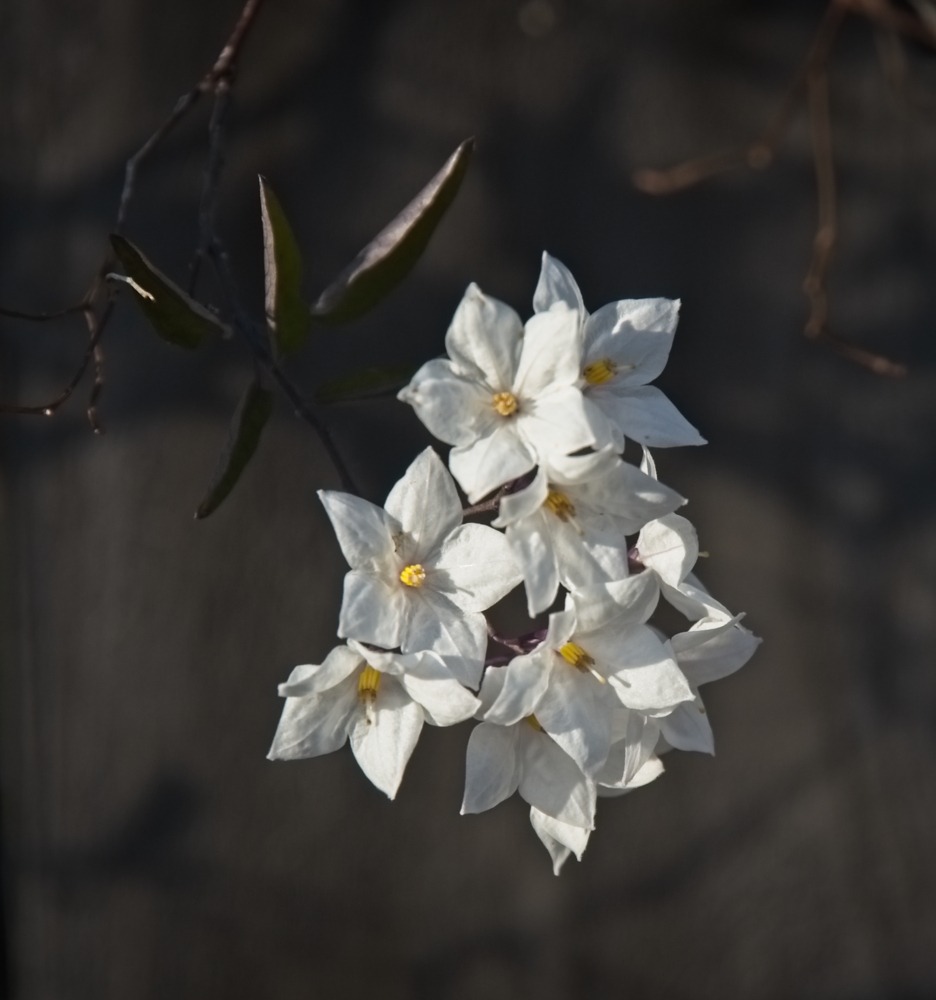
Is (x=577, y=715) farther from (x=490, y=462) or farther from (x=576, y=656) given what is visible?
(x=490, y=462)

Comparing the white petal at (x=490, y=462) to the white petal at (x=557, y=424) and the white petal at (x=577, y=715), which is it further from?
the white petal at (x=577, y=715)

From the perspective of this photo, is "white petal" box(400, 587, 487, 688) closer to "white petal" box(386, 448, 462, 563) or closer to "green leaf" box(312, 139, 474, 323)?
"white petal" box(386, 448, 462, 563)

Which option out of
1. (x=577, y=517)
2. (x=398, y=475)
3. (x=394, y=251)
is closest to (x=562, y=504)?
(x=577, y=517)

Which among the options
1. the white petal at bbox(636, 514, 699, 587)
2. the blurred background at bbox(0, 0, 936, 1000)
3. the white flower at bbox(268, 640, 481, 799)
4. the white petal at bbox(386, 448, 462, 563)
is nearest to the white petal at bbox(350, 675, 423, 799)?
the white flower at bbox(268, 640, 481, 799)

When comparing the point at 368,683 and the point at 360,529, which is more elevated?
the point at 360,529

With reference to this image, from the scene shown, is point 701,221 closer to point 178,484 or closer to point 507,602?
point 507,602

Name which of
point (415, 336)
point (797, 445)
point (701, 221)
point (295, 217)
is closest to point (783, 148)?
point (701, 221)

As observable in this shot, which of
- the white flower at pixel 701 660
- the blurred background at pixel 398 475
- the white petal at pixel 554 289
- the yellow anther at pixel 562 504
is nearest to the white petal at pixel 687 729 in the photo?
the white flower at pixel 701 660
